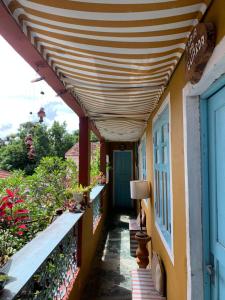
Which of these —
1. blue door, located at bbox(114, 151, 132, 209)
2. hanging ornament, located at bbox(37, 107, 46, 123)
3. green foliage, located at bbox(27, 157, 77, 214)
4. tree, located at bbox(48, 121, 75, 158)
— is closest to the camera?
hanging ornament, located at bbox(37, 107, 46, 123)

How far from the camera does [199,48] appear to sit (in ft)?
4.48

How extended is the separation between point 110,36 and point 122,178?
10943 mm

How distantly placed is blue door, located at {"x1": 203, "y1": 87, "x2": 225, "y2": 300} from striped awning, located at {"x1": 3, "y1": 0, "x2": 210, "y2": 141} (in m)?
0.47

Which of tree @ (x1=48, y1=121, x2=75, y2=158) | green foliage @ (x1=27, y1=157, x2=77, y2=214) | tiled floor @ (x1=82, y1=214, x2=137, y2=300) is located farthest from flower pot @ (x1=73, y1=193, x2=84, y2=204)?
tree @ (x1=48, y1=121, x2=75, y2=158)

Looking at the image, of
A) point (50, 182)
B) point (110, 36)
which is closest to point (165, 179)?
point (110, 36)

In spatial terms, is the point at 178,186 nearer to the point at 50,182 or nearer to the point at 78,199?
the point at 78,199

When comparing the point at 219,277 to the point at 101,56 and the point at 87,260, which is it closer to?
the point at 101,56

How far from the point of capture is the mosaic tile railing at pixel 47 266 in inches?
71.7

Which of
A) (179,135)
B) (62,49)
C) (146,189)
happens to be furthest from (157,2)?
(146,189)

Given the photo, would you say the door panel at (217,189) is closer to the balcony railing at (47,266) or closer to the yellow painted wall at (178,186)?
the yellow painted wall at (178,186)

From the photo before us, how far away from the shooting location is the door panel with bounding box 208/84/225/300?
153 centimetres

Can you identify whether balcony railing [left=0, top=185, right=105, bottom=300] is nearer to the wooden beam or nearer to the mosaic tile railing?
the mosaic tile railing

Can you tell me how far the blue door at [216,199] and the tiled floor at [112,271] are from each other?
2.73 meters

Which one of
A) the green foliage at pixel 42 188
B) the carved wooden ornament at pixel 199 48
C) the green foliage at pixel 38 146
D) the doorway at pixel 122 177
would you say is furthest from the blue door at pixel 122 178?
the green foliage at pixel 38 146
